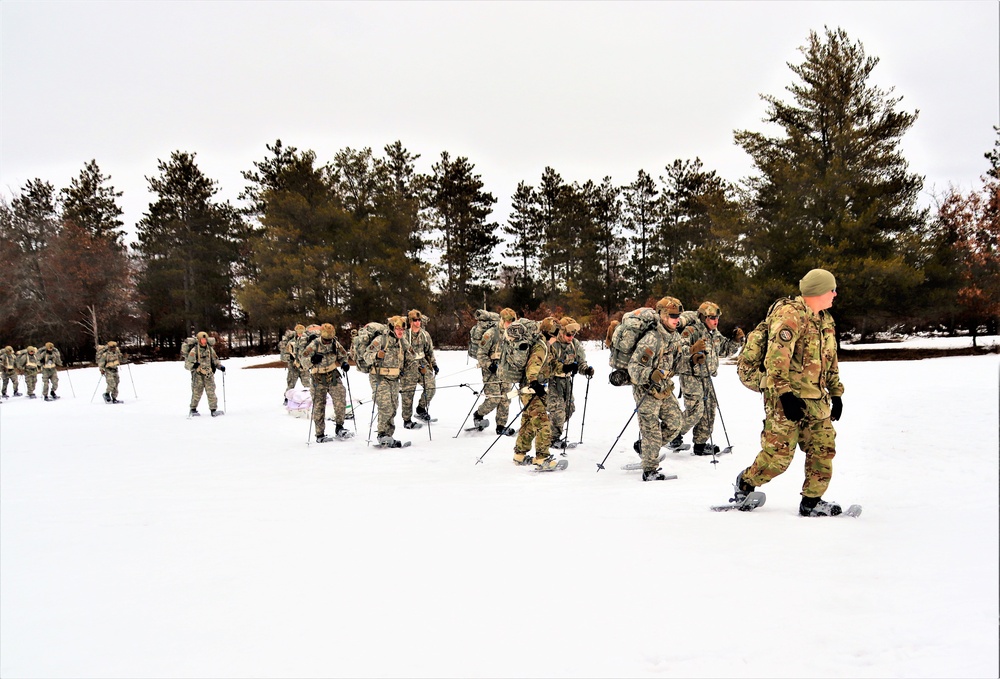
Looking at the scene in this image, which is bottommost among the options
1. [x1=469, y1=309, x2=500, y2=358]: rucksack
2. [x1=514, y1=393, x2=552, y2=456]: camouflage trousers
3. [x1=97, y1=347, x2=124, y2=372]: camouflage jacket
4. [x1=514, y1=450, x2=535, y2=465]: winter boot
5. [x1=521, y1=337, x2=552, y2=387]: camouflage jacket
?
[x1=514, y1=450, x2=535, y2=465]: winter boot

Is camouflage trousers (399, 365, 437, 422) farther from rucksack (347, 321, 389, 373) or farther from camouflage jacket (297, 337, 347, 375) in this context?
camouflage jacket (297, 337, 347, 375)

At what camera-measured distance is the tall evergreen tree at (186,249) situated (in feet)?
154

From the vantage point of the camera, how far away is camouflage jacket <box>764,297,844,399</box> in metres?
5.14

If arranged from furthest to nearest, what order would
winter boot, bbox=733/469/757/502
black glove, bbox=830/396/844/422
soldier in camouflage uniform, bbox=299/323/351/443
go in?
soldier in camouflage uniform, bbox=299/323/351/443, winter boot, bbox=733/469/757/502, black glove, bbox=830/396/844/422

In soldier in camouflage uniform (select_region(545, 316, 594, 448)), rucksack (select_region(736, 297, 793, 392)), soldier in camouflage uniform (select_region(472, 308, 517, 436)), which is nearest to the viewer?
rucksack (select_region(736, 297, 793, 392))

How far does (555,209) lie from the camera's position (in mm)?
44688

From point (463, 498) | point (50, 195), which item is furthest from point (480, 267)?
point (463, 498)

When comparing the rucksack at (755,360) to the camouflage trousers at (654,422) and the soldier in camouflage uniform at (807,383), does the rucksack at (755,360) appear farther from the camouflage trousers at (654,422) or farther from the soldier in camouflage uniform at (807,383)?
the camouflage trousers at (654,422)

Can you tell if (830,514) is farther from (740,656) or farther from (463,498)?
(463,498)

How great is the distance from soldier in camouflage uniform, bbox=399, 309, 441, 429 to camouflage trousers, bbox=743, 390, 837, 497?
757cm

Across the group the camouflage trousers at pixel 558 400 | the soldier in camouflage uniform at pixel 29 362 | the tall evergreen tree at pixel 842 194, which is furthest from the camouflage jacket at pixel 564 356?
the soldier in camouflage uniform at pixel 29 362

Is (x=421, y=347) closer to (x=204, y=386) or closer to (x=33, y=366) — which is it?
(x=204, y=386)

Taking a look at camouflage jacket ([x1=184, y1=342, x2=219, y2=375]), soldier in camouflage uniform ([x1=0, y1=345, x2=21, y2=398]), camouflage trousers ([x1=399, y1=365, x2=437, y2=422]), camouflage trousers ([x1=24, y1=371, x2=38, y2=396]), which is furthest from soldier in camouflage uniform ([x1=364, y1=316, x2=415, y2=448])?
soldier in camouflage uniform ([x1=0, y1=345, x2=21, y2=398])

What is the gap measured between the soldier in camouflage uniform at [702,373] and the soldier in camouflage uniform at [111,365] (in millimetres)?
17502
